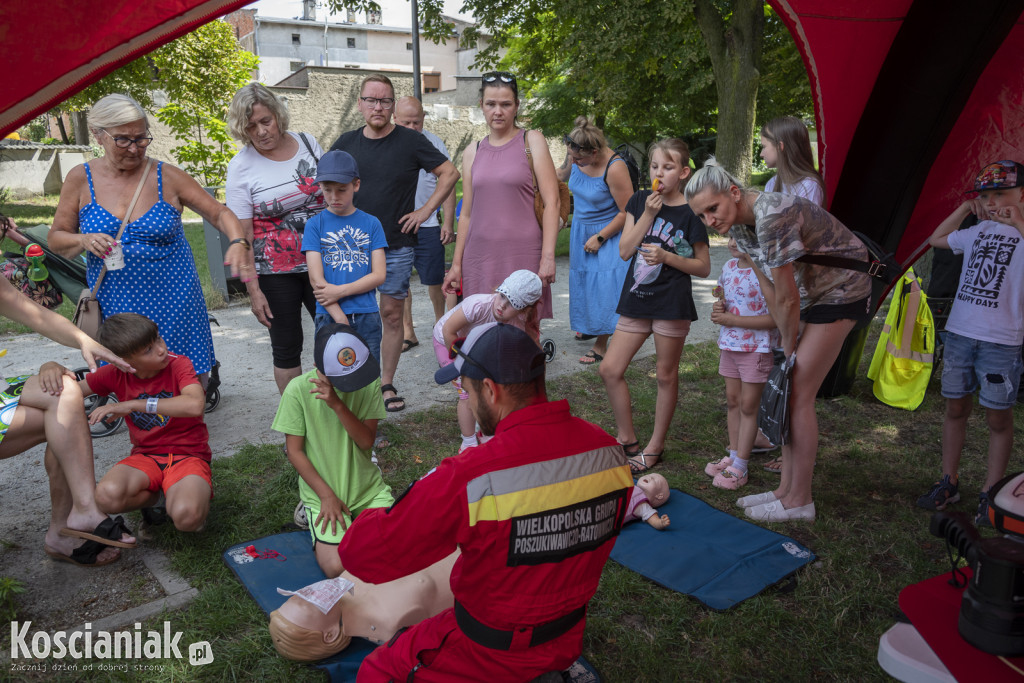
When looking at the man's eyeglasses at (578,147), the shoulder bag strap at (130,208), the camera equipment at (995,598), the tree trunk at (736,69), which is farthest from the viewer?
the tree trunk at (736,69)

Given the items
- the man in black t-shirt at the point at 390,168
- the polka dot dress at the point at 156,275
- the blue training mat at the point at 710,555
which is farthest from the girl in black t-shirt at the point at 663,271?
the polka dot dress at the point at 156,275

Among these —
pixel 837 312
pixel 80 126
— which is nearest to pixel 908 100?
pixel 837 312

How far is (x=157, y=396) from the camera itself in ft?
11.4

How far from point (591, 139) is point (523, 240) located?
5.18 feet

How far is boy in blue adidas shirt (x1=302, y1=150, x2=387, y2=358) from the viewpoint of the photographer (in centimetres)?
399

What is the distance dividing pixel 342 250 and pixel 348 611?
6.66 feet

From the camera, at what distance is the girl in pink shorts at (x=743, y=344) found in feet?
13.0

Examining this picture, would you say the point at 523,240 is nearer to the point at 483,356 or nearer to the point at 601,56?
the point at 483,356

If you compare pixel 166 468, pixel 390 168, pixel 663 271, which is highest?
pixel 390 168

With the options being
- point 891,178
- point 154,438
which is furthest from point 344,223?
point 891,178

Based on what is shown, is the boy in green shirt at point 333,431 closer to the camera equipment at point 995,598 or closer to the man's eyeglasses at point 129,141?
the man's eyeglasses at point 129,141

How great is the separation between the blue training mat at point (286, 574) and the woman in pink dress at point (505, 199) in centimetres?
175

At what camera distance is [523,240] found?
436 centimetres

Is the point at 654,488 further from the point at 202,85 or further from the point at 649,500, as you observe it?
the point at 202,85
